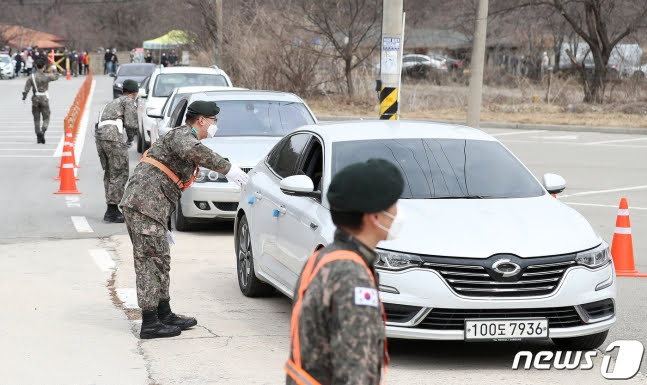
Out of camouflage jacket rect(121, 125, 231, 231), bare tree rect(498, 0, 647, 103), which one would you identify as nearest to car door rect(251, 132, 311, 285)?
camouflage jacket rect(121, 125, 231, 231)

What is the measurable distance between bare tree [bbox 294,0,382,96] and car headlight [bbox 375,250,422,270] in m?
29.7

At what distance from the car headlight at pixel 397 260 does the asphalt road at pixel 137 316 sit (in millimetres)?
662

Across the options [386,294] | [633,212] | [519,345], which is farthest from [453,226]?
[633,212]

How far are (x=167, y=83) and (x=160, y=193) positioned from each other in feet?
51.9


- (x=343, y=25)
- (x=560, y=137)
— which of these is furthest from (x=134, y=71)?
(x=560, y=137)

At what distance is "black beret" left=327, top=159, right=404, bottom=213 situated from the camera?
10.2 feet

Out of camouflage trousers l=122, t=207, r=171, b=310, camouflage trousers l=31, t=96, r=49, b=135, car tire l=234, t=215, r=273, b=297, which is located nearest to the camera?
camouflage trousers l=122, t=207, r=171, b=310

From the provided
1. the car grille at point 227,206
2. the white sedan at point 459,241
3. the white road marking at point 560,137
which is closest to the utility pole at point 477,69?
the white road marking at point 560,137

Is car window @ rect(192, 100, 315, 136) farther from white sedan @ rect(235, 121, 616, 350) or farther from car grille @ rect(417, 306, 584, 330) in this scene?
car grille @ rect(417, 306, 584, 330)

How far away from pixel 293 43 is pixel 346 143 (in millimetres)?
27633

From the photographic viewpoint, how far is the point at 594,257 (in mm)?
6766

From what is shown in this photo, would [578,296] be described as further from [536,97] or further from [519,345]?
[536,97]

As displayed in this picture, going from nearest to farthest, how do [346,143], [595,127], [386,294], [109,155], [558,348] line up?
[386,294] < [558,348] < [346,143] < [109,155] < [595,127]

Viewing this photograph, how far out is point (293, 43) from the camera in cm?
3516
